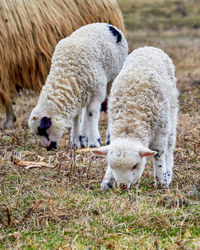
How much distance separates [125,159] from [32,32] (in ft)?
16.4

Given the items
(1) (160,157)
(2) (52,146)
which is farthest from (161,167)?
(2) (52,146)

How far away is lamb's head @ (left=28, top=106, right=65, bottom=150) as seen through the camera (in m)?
6.42

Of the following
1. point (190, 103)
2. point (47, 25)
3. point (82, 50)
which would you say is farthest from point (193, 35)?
point (82, 50)

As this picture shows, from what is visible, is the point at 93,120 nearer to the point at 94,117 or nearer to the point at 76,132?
the point at 94,117

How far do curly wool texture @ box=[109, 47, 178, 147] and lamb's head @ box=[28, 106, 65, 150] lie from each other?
1488mm

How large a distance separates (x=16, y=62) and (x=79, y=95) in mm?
2380

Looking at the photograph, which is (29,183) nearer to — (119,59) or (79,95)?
(79,95)

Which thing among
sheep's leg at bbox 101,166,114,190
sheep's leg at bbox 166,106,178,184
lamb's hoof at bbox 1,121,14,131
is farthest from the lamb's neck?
lamb's hoof at bbox 1,121,14,131

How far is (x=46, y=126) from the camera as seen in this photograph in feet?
21.2

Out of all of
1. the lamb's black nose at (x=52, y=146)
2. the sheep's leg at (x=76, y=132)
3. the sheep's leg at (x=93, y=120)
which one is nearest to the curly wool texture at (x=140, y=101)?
the lamb's black nose at (x=52, y=146)

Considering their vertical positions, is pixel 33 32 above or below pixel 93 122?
above

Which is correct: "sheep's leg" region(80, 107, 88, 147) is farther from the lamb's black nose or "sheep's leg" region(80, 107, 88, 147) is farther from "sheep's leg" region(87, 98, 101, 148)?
the lamb's black nose

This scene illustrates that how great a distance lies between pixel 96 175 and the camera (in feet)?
18.4

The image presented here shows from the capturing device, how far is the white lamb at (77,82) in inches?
259
